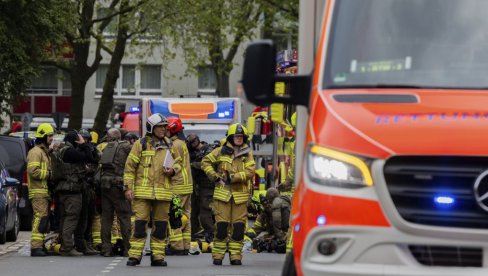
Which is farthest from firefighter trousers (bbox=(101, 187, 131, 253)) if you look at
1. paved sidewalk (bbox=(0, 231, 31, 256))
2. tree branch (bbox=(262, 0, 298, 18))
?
tree branch (bbox=(262, 0, 298, 18))

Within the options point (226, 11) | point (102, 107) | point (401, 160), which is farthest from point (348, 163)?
point (226, 11)

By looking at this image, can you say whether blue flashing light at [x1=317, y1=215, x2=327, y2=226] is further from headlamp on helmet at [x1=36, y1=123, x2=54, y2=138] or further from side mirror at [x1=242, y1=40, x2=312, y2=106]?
headlamp on helmet at [x1=36, y1=123, x2=54, y2=138]

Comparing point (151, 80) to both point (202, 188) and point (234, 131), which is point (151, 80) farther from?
point (234, 131)

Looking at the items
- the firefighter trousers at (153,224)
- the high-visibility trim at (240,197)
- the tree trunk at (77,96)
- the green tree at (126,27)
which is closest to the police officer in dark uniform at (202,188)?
the high-visibility trim at (240,197)

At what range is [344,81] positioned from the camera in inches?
322

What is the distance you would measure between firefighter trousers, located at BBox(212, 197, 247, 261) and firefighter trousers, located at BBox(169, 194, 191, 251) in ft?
5.93

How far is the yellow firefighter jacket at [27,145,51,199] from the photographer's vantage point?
61.9 ft

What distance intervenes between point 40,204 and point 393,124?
39.7 feet

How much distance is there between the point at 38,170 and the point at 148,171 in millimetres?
2594

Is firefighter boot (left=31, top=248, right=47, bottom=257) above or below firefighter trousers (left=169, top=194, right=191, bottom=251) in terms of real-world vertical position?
below

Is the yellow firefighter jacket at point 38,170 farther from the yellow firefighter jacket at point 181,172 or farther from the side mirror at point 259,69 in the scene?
the side mirror at point 259,69

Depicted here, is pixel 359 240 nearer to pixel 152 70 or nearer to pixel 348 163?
pixel 348 163

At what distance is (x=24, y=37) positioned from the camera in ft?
93.6

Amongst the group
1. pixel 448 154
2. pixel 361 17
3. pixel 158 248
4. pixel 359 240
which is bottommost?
pixel 158 248
